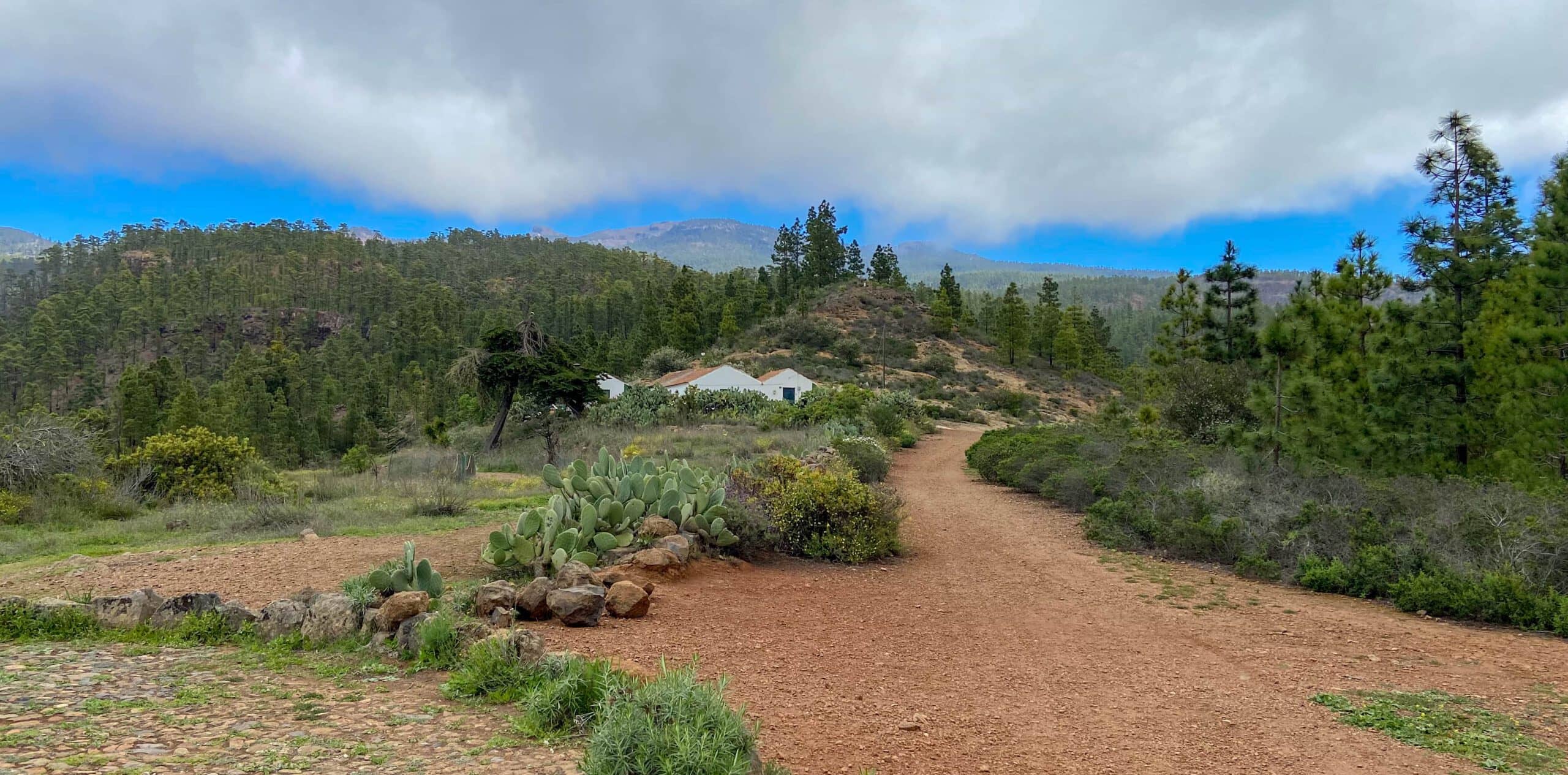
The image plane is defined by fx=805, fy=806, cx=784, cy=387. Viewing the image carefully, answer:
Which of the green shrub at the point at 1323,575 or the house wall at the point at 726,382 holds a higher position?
the house wall at the point at 726,382

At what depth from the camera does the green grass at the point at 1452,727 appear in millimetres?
3771

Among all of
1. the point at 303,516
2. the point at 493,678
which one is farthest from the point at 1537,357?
the point at 303,516

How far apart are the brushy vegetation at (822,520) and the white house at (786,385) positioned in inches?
1456

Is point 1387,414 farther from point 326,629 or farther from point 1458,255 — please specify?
point 326,629

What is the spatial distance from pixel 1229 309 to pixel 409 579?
751 inches

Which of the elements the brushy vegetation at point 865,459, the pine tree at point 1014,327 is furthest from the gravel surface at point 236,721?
the pine tree at point 1014,327

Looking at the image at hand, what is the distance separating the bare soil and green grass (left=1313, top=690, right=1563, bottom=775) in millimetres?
119

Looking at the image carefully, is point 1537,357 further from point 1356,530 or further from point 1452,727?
point 1452,727

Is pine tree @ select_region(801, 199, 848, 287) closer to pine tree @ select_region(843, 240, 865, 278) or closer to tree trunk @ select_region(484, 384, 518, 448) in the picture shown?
pine tree @ select_region(843, 240, 865, 278)

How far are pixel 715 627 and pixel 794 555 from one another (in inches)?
Answer: 123

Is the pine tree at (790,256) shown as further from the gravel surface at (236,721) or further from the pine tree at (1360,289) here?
the gravel surface at (236,721)

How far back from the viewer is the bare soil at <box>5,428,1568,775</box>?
3.89 meters

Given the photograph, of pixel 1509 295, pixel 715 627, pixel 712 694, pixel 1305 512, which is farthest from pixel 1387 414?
pixel 712 694

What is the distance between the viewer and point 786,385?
47219 millimetres
